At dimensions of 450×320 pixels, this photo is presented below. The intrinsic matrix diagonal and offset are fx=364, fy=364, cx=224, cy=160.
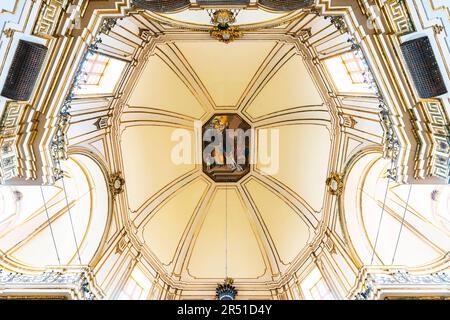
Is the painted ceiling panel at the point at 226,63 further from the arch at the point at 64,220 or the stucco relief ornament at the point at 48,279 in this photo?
the stucco relief ornament at the point at 48,279

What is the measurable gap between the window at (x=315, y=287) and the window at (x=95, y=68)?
9.26 m

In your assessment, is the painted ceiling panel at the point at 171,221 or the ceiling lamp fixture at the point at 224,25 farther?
the painted ceiling panel at the point at 171,221

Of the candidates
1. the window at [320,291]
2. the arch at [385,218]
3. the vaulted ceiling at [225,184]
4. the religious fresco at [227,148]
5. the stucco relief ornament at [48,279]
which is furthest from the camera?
the religious fresco at [227,148]

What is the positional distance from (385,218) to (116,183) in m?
8.58

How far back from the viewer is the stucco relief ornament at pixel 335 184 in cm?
1205

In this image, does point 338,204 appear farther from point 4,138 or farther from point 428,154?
point 4,138

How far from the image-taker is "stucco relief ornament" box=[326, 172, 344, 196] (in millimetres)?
12055

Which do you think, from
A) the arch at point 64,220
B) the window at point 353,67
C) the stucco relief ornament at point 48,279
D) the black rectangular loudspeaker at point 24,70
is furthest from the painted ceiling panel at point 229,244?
the black rectangular loudspeaker at point 24,70

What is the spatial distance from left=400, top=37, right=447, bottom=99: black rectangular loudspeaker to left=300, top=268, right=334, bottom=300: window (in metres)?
7.25

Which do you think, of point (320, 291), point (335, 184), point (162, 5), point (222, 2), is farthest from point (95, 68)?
point (320, 291)

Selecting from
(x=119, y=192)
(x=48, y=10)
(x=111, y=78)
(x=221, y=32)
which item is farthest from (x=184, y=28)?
(x=119, y=192)

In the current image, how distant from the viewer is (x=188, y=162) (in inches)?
611

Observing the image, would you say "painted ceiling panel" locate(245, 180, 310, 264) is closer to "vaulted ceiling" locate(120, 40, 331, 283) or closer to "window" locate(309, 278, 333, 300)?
"vaulted ceiling" locate(120, 40, 331, 283)

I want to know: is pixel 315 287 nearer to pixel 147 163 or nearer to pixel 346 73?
pixel 346 73
